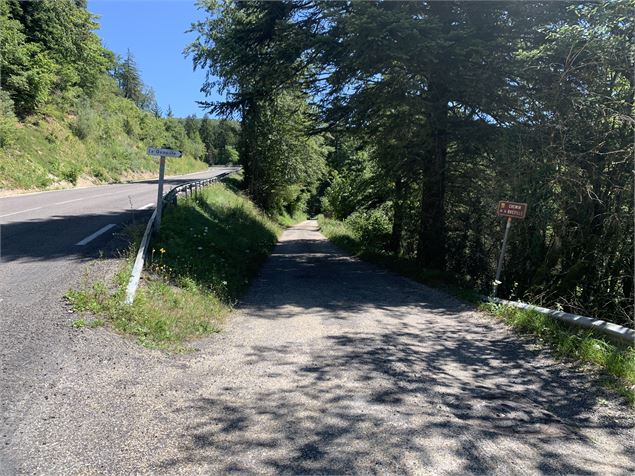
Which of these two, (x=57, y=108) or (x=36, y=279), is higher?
(x=57, y=108)

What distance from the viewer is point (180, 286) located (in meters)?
8.09

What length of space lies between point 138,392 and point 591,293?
836cm

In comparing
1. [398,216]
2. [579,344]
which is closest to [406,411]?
[579,344]

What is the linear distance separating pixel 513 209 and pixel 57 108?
113 ft

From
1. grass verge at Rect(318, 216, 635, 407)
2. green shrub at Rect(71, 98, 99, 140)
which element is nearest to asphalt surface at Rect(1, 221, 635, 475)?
grass verge at Rect(318, 216, 635, 407)

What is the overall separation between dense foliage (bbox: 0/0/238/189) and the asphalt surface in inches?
738

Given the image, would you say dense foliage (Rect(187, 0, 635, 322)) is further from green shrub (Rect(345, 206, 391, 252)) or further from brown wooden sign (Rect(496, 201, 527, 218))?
green shrub (Rect(345, 206, 391, 252))

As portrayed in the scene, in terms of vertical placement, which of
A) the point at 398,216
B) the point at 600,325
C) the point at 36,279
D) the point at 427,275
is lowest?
the point at 427,275

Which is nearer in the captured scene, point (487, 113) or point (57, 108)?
point (487, 113)

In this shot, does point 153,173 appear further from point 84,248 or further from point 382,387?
point 382,387

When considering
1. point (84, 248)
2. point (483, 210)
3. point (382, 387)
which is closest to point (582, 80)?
point (483, 210)

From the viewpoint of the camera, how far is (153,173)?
46.5 metres

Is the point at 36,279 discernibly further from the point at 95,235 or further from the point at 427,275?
the point at 427,275

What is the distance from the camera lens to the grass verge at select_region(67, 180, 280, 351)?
229 inches
